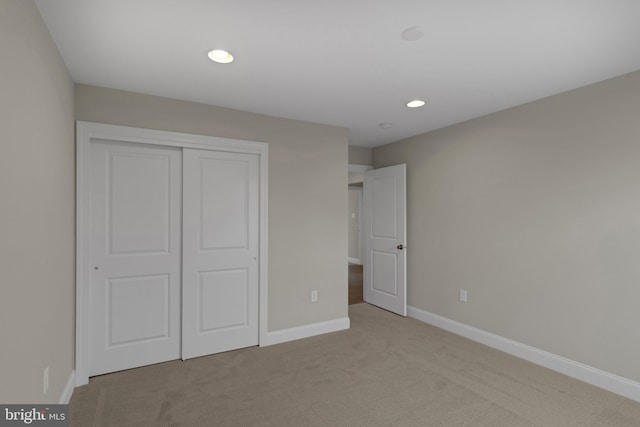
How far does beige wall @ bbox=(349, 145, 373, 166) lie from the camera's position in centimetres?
484

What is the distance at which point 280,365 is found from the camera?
2.87 metres

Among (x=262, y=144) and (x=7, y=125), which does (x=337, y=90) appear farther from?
(x=7, y=125)

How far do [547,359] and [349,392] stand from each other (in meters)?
1.86

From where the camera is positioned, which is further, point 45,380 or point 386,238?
point 386,238

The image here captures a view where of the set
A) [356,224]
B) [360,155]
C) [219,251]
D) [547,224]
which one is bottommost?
[219,251]

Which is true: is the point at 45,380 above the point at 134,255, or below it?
below

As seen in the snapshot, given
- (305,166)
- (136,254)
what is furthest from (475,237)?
(136,254)

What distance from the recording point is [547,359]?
2.86 metres

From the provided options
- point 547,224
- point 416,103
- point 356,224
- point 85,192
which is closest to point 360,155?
point 416,103

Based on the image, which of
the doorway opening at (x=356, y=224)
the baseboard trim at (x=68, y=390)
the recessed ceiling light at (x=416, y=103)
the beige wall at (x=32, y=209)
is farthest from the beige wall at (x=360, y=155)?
the baseboard trim at (x=68, y=390)

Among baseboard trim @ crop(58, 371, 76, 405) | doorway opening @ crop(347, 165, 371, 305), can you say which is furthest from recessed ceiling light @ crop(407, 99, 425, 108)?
doorway opening @ crop(347, 165, 371, 305)

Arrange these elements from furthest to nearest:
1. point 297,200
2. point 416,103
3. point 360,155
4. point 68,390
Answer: point 360,155 < point 297,200 < point 416,103 < point 68,390

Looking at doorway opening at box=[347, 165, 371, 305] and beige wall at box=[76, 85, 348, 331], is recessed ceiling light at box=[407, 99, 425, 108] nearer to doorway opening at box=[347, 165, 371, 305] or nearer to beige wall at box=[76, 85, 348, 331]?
beige wall at box=[76, 85, 348, 331]

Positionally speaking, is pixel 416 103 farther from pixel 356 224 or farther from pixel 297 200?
pixel 356 224
